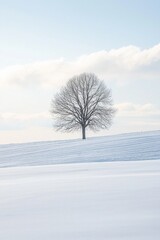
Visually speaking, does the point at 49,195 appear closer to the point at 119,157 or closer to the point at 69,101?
the point at 119,157

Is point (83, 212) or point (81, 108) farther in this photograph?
point (81, 108)

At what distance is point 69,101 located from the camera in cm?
3791

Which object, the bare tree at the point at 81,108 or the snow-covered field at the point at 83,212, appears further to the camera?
the bare tree at the point at 81,108

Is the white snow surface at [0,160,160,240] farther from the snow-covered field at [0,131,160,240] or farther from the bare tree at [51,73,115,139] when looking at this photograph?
the bare tree at [51,73,115,139]

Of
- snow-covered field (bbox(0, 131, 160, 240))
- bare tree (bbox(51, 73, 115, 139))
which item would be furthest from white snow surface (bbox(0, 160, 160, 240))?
bare tree (bbox(51, 73, 115, 139))

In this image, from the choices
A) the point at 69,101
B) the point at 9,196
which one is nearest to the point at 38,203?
the point at 9,196

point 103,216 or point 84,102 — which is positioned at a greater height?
point 84,102

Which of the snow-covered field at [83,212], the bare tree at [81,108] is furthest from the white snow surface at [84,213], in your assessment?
the bare tree at [81,108]

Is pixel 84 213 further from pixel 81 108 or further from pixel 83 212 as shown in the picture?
pixel 81 108

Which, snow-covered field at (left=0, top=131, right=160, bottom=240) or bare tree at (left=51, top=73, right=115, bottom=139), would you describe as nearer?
snow-covered field at (left=0, top=131, right=160, bottom=240)

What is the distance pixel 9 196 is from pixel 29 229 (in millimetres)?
1716

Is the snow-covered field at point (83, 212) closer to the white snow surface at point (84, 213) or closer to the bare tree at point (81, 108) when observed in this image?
the white snow surface at point (84, 213)

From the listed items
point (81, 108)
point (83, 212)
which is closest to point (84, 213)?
point (83, 212)

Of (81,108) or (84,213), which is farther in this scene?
(81,108)
